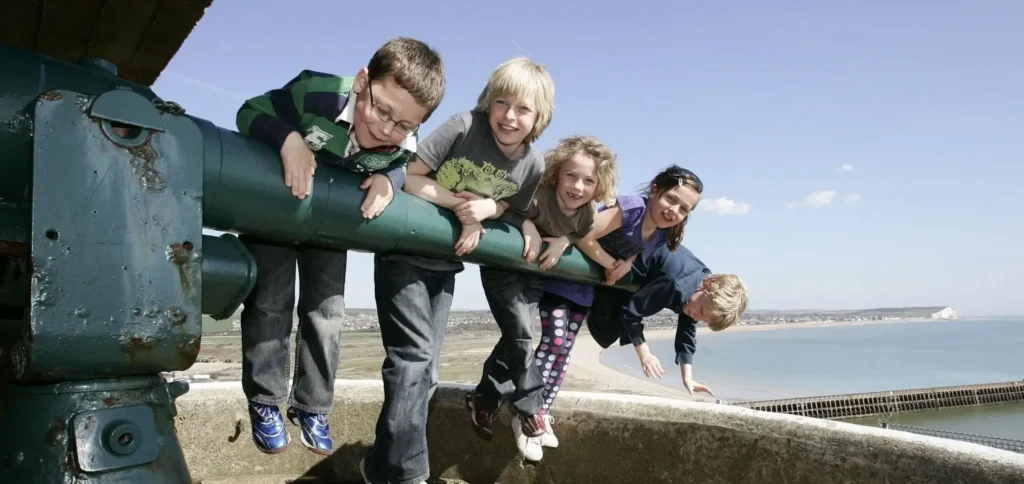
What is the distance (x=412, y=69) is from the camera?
5.88 ft

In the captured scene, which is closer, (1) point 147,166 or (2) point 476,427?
(1) point 147,166

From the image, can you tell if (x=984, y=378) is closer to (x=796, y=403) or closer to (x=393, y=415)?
(x=796, y=403)

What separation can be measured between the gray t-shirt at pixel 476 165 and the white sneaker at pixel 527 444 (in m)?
0.87

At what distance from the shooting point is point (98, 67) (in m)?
1.23

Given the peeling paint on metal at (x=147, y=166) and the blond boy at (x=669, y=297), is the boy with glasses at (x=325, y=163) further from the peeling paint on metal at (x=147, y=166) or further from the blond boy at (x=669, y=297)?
the blond boy at (x=669, y=297)

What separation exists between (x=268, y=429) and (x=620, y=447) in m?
1.57

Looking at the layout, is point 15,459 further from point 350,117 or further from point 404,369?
point 404,369

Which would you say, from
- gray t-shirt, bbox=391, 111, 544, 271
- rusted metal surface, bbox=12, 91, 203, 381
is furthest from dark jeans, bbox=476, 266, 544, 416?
rusted metal surface, bbox=12, 91, 203, 381

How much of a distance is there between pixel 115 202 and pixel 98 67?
0.33m

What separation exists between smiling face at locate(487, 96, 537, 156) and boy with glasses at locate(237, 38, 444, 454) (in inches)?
19.6

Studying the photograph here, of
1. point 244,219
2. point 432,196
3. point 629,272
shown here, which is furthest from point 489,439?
point 244,219

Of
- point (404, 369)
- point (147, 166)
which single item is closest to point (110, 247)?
point (147, 166)

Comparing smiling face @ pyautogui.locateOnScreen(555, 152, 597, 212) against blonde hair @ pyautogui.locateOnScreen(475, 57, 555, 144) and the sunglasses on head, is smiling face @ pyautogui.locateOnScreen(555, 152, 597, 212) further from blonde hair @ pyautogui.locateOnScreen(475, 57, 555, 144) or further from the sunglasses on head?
the sunglasses on head

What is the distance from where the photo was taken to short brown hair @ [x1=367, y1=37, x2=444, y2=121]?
5.85 feet
